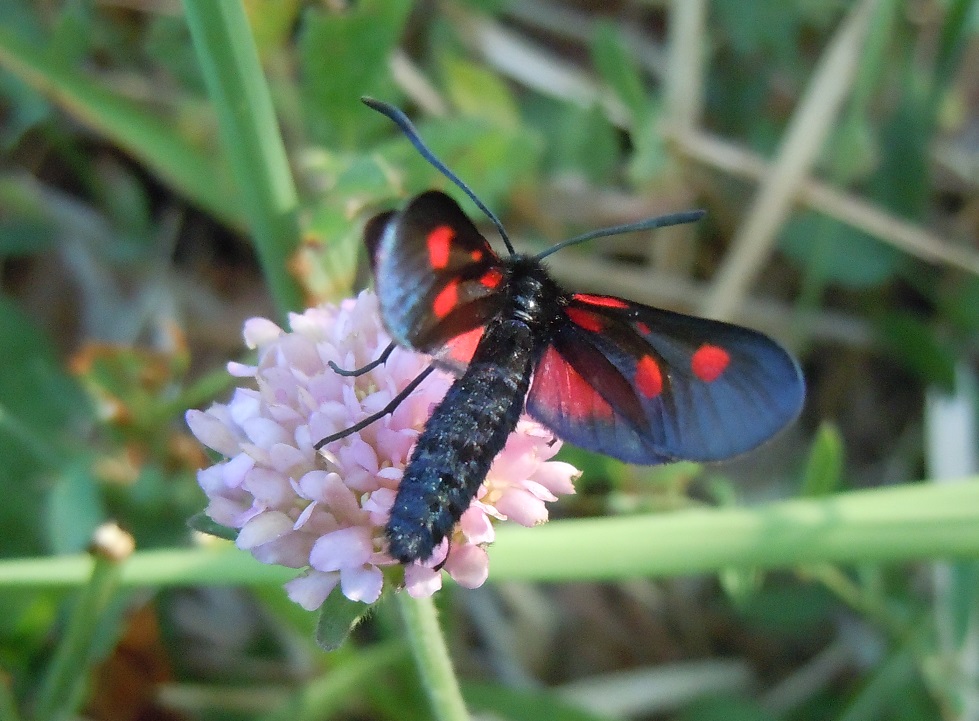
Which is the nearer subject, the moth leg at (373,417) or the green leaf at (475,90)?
the moth leg at (373,417)

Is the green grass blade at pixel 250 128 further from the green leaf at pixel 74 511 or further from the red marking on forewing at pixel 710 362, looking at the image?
the red marking on forewing at pixel 710 362

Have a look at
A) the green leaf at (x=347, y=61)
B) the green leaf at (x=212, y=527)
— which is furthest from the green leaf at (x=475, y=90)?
the green leaf at (x=212, y=527)

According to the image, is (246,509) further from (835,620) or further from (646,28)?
(646,28)

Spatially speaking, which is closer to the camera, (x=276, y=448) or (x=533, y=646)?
(x=276, y=448)

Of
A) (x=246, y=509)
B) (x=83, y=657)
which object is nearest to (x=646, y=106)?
(x=246, y=509)

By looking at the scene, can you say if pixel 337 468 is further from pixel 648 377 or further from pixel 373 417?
pixel 648 377

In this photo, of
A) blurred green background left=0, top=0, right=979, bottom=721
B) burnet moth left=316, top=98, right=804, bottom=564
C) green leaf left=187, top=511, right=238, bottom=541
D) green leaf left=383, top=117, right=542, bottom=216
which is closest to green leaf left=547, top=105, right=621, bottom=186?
blurred green background left=0, top=0, right=979, bottom=721
